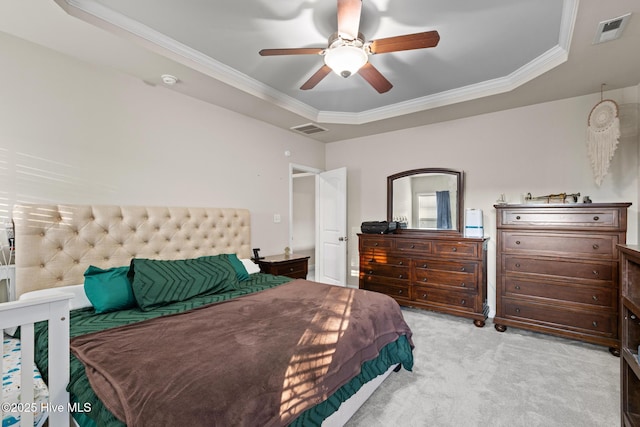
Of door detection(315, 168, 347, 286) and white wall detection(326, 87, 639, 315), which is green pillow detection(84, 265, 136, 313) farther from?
white wall detection(326, 87, 639, 315)

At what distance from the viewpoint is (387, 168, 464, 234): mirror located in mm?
4043

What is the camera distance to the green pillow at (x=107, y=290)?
1.99 m

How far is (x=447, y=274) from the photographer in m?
3.63

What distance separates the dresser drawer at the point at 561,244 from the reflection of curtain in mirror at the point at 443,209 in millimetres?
813

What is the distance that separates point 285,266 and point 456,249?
6.94 feet

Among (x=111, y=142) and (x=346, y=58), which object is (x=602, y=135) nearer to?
(x=346, y=58)

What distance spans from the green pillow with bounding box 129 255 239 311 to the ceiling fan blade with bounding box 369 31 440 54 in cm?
217

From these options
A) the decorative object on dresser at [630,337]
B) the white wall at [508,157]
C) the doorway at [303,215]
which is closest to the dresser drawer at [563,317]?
the white wall at [508,157]

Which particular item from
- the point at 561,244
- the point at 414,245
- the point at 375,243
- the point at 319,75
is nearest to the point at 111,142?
the point at 319,75

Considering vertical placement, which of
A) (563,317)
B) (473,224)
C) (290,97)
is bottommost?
(563,317)

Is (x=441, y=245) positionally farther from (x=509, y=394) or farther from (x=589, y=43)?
(x=589, y=43)

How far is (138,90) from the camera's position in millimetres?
2791

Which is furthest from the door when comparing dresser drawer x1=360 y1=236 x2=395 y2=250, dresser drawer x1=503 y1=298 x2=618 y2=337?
dresser drawer x1=503 y1=298 x2=618 y2=337

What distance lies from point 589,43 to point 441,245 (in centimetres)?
229
